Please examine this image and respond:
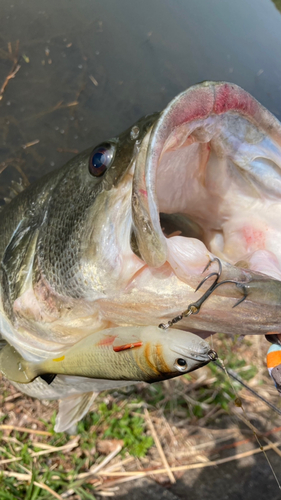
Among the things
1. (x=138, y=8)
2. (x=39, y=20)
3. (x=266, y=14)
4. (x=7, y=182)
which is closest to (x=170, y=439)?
(x=7, y=182)

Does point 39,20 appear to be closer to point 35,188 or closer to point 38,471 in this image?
point 35,188

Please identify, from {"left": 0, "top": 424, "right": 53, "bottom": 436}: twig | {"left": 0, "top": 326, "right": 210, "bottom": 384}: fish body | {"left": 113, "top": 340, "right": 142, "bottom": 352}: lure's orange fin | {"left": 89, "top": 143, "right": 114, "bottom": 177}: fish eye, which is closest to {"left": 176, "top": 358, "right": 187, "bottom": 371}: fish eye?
{"left": 0, "top": 326, "right": 210, "bottom": 384}: fish body

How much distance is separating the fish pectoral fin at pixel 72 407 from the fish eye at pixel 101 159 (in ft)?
4.87

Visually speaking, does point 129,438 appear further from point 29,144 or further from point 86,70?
point 86,70

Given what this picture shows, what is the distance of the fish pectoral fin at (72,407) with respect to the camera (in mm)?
2125

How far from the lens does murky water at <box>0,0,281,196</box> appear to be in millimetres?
3078

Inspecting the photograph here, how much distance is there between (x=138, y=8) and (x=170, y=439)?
4.31 meters

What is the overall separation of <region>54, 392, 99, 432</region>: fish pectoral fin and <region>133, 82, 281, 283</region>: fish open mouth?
4.36 feet

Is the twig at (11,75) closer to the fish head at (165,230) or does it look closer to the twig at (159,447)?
the fish head at (165,230)

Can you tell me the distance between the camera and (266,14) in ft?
16.3

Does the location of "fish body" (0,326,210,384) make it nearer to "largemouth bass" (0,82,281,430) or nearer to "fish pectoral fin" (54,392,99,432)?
"largemouth bass" (0,82,281,430)

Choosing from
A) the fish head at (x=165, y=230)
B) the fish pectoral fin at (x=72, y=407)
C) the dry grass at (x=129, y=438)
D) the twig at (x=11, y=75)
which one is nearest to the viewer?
the fish head at (x=165, y=230)

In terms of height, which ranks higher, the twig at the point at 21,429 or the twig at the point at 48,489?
the twig at the point at 21,429

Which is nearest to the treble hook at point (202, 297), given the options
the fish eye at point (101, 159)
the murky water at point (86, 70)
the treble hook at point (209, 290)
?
the treble hook at point (209, 290)
